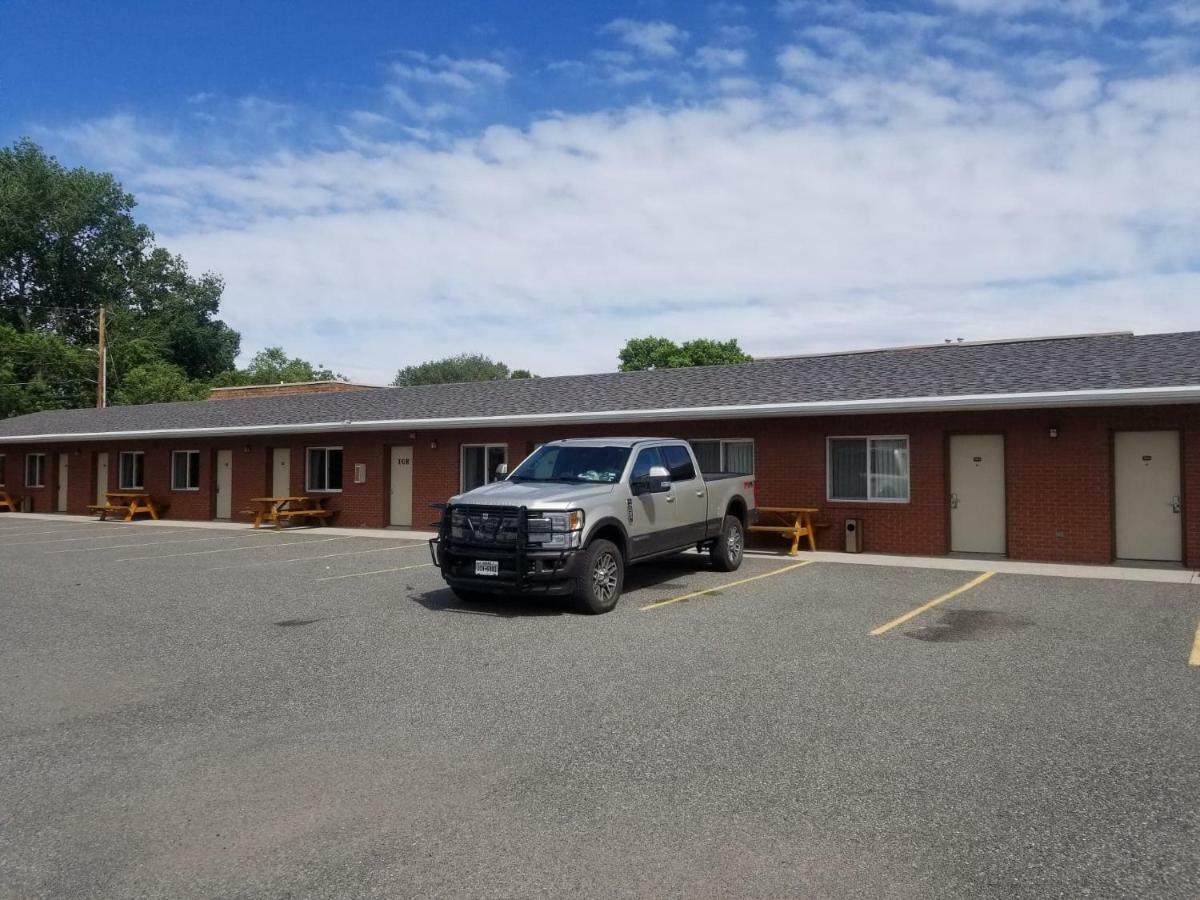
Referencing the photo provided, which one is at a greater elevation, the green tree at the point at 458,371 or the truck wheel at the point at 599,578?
the green tree at the point at 458,371

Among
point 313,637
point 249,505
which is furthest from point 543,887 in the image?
point 249,505

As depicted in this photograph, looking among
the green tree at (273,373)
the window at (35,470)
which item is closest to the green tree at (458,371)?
the green tree at (273,373)

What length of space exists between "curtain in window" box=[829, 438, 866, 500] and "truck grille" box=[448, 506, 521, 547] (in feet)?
28.8

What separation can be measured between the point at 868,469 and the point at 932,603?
244 inches

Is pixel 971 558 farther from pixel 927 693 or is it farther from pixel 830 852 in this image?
pixel 830 852

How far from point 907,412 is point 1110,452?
3.19 meters

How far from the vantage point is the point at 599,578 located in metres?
10.5

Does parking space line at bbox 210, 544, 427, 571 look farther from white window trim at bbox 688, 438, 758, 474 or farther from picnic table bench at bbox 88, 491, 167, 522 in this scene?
→ picnic table bench at bbox 88, 491, 167, 522

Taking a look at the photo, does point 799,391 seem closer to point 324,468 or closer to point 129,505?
point 324,468

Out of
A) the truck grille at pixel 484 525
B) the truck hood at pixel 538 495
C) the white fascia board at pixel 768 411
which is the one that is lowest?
the truck grille at pixel 484 525

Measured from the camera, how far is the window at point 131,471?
29.1m

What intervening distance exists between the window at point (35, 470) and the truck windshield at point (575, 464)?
1098 inches

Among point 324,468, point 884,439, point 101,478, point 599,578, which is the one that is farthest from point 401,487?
point 599,578

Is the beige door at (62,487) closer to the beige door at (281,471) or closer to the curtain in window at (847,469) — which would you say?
the beige door at (281,471)
